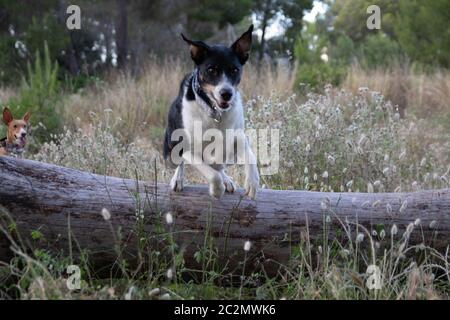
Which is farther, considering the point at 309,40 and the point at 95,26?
the point at 95,26

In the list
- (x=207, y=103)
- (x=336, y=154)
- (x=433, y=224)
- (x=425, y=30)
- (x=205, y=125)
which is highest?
(x=425, y=30)

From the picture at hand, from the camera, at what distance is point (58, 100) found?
9289 millimetres

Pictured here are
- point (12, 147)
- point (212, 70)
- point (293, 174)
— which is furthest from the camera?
point (293, 174)

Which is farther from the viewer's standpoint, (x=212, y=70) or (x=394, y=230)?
(x=212, y=70)

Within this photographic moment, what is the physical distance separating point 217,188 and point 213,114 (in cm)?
45

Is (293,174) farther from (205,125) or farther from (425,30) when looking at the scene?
(425,30)

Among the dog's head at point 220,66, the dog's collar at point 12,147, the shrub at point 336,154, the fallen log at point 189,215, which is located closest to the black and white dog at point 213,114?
the dog's head at point 220,66

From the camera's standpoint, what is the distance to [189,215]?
3.47 metres

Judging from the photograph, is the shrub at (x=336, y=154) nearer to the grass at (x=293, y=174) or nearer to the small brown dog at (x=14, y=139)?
the grass at (x=293, y=174)

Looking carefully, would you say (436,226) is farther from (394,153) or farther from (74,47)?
(74,47)

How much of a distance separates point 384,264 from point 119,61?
498 inches

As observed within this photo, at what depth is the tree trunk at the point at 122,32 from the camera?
14586 millimetres

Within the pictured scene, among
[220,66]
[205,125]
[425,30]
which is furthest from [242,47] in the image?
[425,30]

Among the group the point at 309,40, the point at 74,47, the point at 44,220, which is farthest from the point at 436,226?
the point at 74,47
